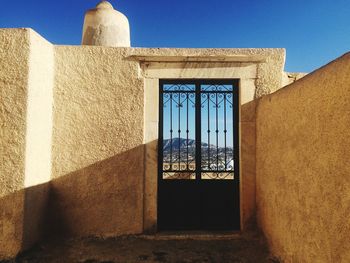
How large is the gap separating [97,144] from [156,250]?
1.78m

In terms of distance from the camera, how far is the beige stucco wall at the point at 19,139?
3658 mm

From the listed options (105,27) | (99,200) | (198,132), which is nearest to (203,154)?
(198,132)

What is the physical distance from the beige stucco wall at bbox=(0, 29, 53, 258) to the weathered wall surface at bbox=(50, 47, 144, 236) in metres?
0.45

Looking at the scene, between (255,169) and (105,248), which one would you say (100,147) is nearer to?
(105,248)

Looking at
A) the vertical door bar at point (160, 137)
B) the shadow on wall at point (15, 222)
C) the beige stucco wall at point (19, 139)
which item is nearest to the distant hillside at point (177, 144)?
the vertical door bar at point (160, 137)

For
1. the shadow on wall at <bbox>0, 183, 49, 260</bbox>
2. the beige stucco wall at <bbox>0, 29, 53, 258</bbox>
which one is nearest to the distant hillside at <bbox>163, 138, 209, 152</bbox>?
the beige stucco wall at <bbox>0, 29, 53, 258</bbox>

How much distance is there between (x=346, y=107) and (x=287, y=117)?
3.91 feet

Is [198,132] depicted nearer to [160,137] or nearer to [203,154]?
[203,154]

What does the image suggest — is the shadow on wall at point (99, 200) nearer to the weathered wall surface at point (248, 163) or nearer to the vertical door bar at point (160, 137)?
the vertical door bar at point (160, 137)

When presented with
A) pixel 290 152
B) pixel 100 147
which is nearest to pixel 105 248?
pixel 100 147

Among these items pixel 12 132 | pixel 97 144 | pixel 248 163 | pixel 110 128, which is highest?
pixel 110 128

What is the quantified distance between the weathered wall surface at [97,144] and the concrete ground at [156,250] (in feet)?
0.85

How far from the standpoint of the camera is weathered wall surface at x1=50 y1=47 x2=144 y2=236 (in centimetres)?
436

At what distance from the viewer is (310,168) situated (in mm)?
2635
